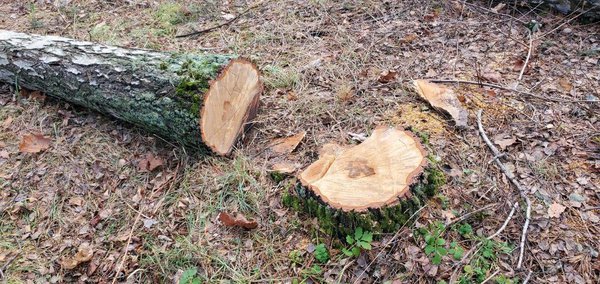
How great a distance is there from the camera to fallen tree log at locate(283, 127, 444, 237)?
2.29m

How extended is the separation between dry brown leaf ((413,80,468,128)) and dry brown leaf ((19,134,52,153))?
2808 mm

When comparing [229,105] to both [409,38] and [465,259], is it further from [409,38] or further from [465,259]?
[409,38]

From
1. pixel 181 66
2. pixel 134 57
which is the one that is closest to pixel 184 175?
pixel 181 66

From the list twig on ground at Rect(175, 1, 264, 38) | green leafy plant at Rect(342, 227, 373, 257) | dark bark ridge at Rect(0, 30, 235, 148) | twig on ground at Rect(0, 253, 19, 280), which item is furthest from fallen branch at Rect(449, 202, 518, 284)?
twig on ground at Rect(175, 1, 264, 38)

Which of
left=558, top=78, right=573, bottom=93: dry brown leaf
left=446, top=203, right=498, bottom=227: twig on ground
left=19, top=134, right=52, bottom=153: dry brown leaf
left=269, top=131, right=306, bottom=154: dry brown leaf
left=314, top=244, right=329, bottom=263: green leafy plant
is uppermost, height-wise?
left=558, top=78, right=573, bottom=93: dry brown leaf

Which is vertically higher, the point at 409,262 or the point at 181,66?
the point at 181,66

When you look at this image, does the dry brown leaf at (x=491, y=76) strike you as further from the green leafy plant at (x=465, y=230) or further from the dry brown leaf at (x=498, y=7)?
the green leafy plant at (x=465, y=230)

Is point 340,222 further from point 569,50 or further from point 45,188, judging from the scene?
point 569,50

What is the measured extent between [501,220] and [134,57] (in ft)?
8.63

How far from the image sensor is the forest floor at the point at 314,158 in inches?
94.3

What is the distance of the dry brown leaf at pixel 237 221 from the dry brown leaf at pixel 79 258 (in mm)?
829

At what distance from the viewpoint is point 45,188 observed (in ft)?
10.2

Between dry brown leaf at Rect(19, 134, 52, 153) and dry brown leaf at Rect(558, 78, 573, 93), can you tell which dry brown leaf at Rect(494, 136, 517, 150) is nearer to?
dry brown leaf at Rect(558, 78, 573, 93)

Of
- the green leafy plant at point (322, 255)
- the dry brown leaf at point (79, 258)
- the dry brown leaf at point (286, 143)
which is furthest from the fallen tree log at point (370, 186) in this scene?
the dry brown leaf at point (79, 258)
